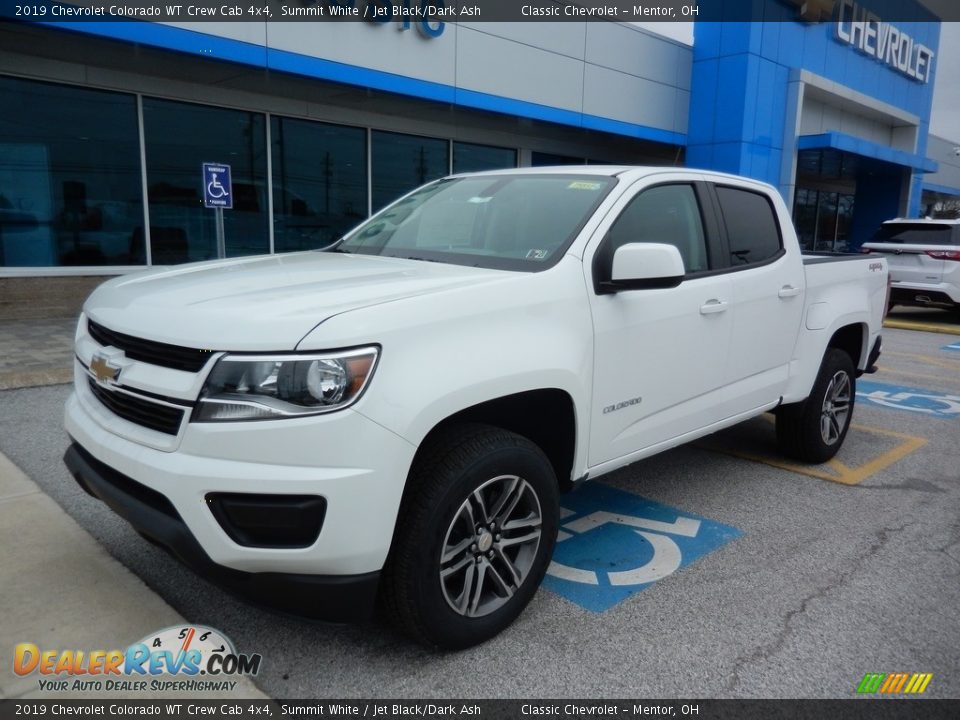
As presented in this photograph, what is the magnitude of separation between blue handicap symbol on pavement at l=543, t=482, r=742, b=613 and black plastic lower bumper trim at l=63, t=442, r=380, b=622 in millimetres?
1194

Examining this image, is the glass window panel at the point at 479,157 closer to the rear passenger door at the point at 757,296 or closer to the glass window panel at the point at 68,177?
the glass window panel at the point at 68,177

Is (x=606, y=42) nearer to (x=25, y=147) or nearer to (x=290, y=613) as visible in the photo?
(x=25, y=147)

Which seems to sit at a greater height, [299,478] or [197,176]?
[197,176]

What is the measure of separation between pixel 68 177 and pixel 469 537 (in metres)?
9.99

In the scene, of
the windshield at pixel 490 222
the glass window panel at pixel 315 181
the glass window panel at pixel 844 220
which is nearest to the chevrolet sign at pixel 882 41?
the glass window panel at pixel 844 220

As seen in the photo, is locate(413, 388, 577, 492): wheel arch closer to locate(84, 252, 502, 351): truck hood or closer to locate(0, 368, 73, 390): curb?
locate(84, 252, 502, 351): truck hood

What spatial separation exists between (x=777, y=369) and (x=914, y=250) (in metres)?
10.9

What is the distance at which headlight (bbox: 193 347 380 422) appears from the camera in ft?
7.39

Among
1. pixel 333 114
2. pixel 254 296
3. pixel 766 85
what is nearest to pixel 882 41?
pixel 766 85

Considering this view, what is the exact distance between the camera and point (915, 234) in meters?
13.4

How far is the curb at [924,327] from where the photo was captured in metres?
12.9

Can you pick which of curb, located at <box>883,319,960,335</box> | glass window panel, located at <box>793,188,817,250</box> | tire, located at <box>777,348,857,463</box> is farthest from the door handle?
glass window panel, located at <box>793,188,817,250</box>

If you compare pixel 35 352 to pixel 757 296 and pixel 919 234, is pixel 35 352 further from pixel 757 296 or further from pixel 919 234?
pixel 919 234

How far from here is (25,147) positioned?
986 cm
